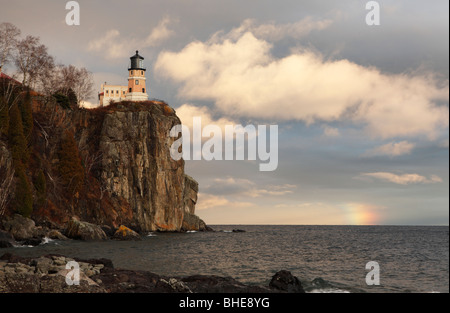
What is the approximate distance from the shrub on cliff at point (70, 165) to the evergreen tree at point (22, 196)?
12457mm

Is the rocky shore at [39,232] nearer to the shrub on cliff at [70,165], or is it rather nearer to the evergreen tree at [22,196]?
the evergreen tree at [22,196]

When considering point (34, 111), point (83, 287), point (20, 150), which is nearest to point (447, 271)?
point (83, 287)

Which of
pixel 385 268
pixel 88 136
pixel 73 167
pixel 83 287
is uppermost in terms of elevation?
pixel 88 136

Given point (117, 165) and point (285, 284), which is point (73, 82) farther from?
point (285, 284)

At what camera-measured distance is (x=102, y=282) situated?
68.0 ft

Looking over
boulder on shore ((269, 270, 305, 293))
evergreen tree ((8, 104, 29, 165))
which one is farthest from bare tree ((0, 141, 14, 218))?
boulder on shore ((269, 270, 305, 293))

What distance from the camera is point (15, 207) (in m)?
59.8

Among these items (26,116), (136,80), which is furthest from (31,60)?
(136,80)

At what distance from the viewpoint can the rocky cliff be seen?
75.2 metres

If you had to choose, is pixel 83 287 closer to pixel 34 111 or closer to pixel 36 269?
pixel 36 269

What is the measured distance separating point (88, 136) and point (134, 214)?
19.6 metres

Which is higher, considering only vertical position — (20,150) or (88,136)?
(88,136)

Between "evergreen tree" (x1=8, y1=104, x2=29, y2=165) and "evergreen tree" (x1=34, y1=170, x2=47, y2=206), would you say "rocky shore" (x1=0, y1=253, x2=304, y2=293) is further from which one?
"evergreen tree" (x1=34, y1=170, x2=47, y2=206)

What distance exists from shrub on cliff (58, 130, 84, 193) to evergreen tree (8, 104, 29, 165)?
10.1 metres
